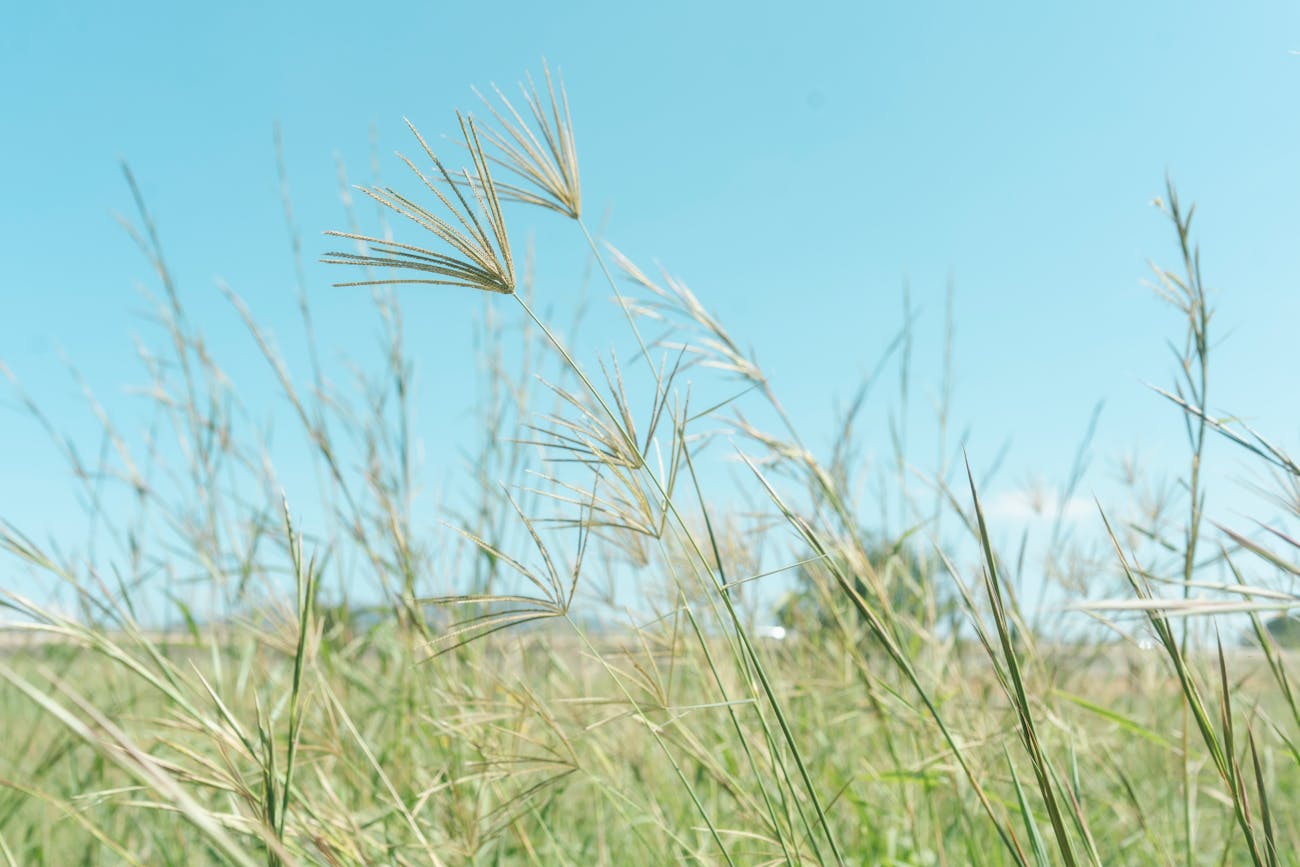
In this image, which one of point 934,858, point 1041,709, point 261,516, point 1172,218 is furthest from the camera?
point 261,516

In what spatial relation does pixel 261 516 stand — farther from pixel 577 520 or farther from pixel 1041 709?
pixel 1041 709

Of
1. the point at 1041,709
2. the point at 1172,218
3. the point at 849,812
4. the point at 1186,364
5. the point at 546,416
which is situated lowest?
the point at 849,812

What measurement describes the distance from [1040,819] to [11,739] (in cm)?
280

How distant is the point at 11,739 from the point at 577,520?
262 centimetres

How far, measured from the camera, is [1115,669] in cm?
280

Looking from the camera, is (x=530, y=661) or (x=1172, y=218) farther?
(x=530, y=661)

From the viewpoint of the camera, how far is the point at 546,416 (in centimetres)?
90

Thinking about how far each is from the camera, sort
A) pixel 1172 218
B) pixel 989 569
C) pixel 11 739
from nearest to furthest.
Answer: pixel 989 569
pixel 1172 218
pixel 11 739

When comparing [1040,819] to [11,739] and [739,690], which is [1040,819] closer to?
[739,690]

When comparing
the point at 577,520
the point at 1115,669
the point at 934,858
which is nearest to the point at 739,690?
the point at 934,858

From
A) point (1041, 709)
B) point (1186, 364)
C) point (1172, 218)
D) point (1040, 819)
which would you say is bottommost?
point (1040, 819)

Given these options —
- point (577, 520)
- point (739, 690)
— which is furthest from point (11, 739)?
point (577, 520)

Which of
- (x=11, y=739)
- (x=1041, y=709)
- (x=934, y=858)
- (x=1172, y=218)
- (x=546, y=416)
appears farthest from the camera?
(x=11, y=739)

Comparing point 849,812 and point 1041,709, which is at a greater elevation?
point 1041,709
